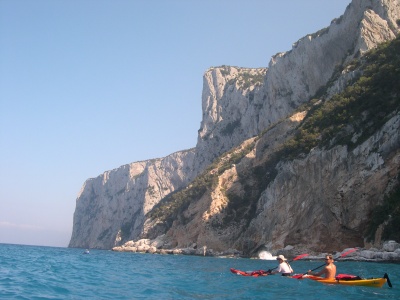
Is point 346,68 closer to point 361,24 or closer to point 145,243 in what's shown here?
point 361,24

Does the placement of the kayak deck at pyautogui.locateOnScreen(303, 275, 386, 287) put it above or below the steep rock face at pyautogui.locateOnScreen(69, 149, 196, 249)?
below

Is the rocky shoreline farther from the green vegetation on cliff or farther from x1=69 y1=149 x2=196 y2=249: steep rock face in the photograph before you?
x1=69 y1=149 x2=196 y2=249: steep rock face

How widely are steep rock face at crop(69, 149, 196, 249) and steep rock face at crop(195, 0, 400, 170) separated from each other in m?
24.5

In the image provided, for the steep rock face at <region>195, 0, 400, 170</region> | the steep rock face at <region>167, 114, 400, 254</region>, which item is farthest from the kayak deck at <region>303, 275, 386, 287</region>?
the steep rock face at <region>195, 0, 400, 170</region>

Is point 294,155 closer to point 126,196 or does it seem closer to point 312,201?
point 312,201

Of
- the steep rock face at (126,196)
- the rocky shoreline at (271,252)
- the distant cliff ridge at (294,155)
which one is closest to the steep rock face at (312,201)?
the distant cliff ridge at (294,155)

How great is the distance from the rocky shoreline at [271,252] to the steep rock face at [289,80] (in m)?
31.6

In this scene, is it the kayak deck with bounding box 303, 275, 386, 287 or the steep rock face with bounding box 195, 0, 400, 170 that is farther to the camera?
the steep rock face with bounding box 195, 0, 400, 170

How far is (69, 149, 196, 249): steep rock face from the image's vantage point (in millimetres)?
125062

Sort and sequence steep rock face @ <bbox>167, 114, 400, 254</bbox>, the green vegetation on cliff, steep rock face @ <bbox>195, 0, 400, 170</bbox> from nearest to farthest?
steep rock face @ <bbox>167, 114, 400, 254</bbox> → the green vegetation on cliff → steep rock face @ <bbox>195, 0, 400, 170</bbox>

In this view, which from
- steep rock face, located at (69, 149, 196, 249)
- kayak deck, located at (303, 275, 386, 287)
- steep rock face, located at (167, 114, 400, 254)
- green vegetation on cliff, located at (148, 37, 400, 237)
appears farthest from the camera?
steep rock face, located at (69, 149, 196, 249)

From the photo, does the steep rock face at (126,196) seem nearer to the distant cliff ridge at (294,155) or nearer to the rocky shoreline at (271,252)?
the distant cliff ridge at (294,155)

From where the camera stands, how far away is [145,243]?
7388 centimetres

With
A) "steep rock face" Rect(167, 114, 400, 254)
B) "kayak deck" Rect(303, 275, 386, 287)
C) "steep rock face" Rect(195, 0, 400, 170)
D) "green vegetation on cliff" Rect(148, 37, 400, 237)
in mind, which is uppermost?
"steep rock face" Rect(195, 0, 400, 170)
